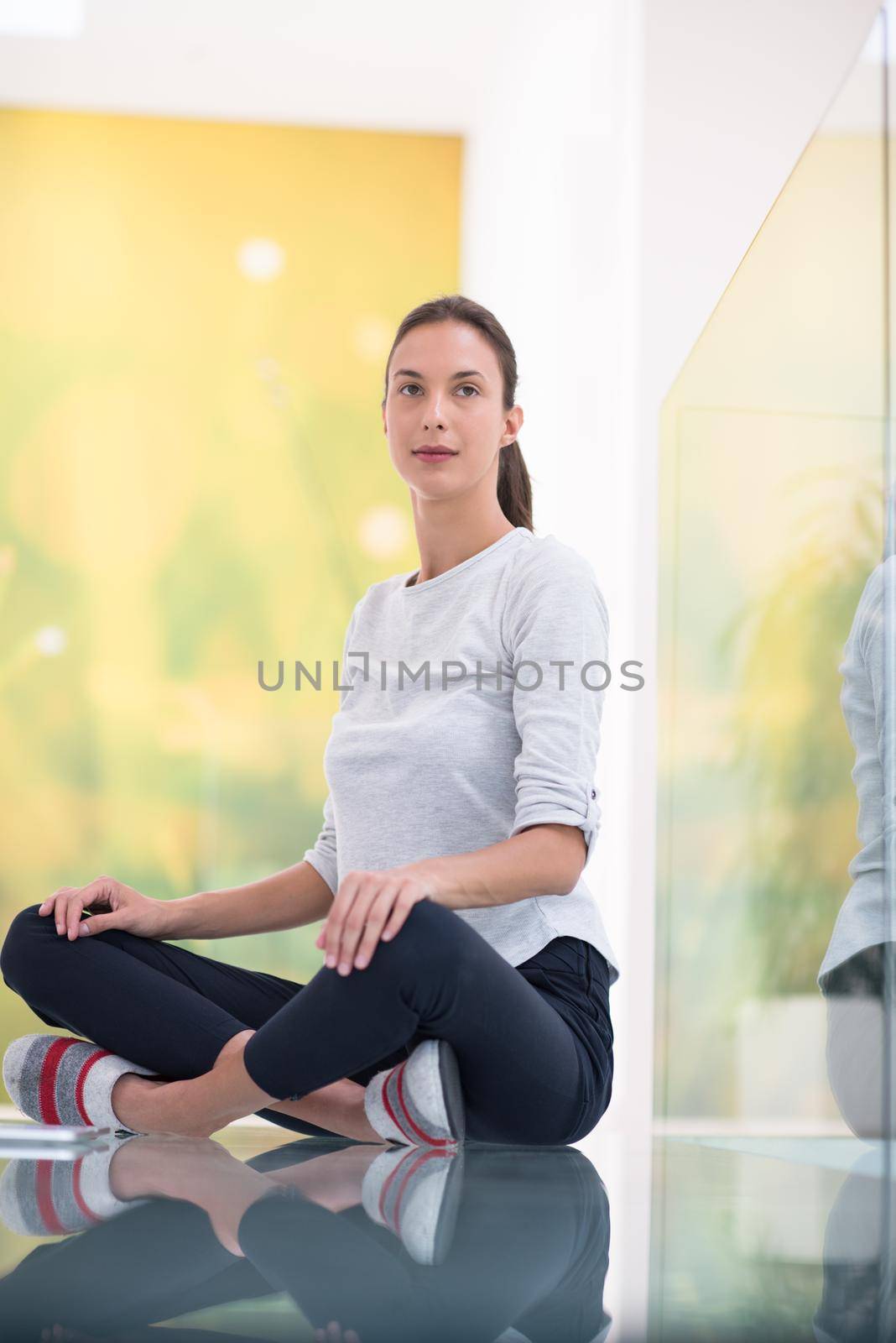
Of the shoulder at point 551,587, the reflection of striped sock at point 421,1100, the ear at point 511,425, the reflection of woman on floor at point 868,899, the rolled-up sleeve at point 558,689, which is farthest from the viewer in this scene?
the ear at point 511,425

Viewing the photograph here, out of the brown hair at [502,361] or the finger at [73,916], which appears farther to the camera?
the brown hair at [502,361]

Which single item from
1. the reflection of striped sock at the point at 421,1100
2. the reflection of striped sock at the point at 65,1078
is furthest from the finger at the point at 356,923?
the reflection of striped sock at the point at 65,1078

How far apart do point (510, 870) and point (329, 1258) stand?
430 millimetres

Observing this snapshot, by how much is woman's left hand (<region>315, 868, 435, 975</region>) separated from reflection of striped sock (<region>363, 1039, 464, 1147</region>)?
12cm

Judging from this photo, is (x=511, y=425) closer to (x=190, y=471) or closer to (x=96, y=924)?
(x=96, y=924)

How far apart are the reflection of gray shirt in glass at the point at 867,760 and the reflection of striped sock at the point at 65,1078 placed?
69 cm

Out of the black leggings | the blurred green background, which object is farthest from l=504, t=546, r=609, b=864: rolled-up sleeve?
the blurred green background

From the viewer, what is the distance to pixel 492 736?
1371 mm

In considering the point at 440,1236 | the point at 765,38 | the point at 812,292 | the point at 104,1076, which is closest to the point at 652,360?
the point at 765,38

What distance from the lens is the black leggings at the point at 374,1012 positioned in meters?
1.12

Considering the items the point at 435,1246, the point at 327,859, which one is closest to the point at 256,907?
the point at 327,859

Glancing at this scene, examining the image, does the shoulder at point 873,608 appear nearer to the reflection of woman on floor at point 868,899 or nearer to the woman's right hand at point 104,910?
the reflection of woman on floor at point 868,899

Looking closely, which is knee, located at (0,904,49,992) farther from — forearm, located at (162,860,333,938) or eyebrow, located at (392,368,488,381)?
eyebrow, located at (392,368,488,381)

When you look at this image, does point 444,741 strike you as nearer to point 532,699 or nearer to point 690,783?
point 532,699
